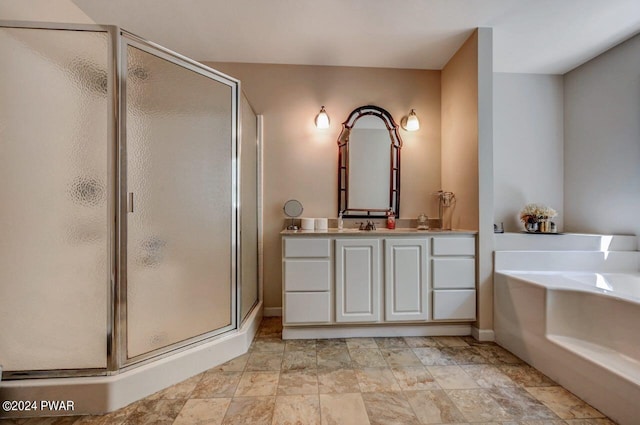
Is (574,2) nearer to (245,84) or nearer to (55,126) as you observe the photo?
(245,84)

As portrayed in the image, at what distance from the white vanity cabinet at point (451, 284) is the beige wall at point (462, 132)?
300 millimetres

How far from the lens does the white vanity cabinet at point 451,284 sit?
214 centimetres

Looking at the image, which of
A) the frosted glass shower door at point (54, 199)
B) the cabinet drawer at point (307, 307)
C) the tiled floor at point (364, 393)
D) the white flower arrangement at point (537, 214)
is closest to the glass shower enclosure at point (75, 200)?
the frosted glass shower door at point (54, 199)

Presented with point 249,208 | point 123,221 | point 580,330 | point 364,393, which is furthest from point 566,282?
point 123,221

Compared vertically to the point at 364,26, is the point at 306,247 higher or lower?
lower

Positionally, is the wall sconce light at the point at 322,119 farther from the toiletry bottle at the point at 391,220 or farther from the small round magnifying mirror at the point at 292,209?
the toiletry bottle at the point at 391,220

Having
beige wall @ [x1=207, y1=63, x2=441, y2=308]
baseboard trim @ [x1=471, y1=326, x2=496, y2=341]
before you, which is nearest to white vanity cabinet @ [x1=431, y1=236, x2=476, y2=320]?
baseboard trim @ [x1=471, y1=326, x2=496, y2=341]

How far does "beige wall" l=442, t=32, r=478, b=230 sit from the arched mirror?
1.65 ft

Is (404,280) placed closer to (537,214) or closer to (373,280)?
(373,280)

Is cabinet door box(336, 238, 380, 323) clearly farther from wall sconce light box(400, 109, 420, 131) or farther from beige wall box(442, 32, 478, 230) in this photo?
wall sconce light box(400, 109, 420, 131)

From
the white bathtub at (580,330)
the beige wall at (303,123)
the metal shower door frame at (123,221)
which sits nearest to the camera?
the white bathtub at (580,330)

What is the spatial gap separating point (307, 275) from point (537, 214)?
2097 mm

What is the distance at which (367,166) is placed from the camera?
264 cm

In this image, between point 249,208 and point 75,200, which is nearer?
point 75,200
